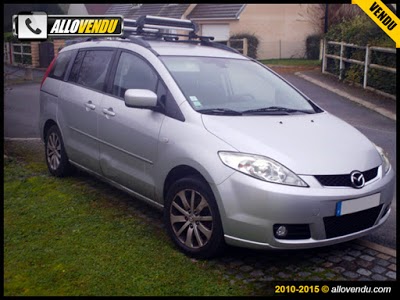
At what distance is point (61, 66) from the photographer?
6.40 meters

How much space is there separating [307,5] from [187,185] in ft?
98.1

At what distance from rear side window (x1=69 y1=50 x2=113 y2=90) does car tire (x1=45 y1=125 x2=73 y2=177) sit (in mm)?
785

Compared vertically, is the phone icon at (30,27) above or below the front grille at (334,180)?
above

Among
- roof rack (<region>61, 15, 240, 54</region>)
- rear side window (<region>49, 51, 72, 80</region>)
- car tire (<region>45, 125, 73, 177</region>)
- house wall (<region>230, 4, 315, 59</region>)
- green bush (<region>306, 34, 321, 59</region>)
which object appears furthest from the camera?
house wall (<region>230, 4, 315, 59</region>)

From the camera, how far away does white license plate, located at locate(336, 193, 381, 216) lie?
12.2ft

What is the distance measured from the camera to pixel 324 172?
3.73 meters

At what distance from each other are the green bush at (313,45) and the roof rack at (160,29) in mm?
26097

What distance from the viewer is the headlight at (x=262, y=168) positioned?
144 inches

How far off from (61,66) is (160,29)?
1426mm

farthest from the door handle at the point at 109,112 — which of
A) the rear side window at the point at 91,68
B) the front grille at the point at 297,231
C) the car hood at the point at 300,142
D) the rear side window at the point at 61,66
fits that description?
the front grille at the point at 297,231

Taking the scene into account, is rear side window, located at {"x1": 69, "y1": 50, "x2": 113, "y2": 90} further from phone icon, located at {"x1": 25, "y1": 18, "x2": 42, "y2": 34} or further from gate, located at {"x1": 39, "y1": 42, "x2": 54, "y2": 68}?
gate, located at {"x1": 39, "y1": 42, "x2": 54, "y2": 68}

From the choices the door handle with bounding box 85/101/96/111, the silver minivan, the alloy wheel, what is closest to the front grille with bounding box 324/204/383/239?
the silver minivan

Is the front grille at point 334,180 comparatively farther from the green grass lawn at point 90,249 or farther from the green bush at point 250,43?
the green bush at point 250,43

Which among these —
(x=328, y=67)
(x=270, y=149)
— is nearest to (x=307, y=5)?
(x=328, y=67)
